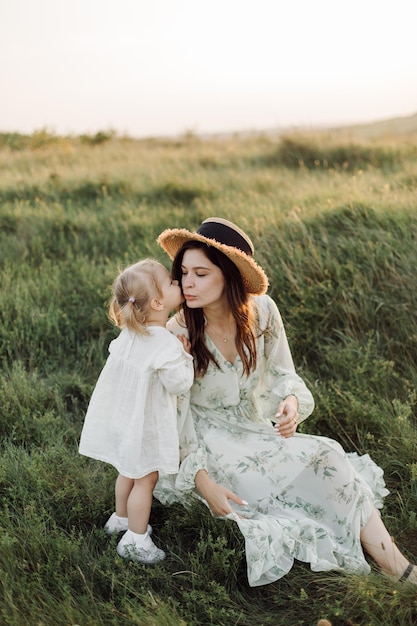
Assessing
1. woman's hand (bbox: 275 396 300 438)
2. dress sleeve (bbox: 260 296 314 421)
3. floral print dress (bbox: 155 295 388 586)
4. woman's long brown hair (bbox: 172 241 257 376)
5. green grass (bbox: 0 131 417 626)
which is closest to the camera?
green grass (bbox: 0 131 417 626)

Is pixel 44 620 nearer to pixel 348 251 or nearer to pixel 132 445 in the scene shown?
pixel 132 445

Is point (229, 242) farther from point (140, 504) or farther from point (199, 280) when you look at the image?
point (140, 504)

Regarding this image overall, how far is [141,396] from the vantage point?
288 centimetres

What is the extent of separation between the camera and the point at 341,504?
2984 millimetres

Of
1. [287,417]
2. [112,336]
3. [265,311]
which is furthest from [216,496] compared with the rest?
[112,336]

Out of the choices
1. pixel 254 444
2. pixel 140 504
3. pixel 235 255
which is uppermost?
pixel 235 255

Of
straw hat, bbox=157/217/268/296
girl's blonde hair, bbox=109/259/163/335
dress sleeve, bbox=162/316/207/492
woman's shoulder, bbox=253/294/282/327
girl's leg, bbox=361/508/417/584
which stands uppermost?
straw hat, bbox=157/217/268/296

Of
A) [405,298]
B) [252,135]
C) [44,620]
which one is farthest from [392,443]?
[252,135]

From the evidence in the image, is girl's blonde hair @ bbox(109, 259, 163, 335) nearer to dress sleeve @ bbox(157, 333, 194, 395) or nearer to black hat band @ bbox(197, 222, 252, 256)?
dress sleeve @ bbox(157, 333, 194, 395)

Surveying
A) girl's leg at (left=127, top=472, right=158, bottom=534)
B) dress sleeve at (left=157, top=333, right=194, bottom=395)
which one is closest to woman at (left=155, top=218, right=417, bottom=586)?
girl's leg at (left=127, top=472, right=158, bottom=534)

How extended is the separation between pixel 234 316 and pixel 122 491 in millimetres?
978

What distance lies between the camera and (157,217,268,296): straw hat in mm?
2988

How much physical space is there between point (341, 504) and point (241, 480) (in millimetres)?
Result: 461

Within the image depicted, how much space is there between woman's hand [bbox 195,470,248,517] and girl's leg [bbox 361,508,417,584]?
580 mm
